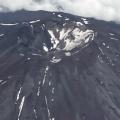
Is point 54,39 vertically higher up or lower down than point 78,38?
lower down

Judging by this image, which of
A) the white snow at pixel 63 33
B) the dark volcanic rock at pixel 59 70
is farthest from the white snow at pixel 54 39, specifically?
the white snow at pixel 63 33

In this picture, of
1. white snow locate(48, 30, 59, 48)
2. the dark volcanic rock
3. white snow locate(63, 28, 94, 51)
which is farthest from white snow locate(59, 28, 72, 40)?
white snow locate(63, 28, 94, 51)

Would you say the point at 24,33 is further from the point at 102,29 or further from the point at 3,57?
the point at 102,29

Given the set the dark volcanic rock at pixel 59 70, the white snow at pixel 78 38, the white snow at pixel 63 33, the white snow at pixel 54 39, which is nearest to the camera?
the dark volcanic rock at pixel 59 70

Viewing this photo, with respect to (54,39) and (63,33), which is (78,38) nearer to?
(63,33)

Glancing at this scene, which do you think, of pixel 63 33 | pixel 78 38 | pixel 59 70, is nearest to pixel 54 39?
pixel 63 33

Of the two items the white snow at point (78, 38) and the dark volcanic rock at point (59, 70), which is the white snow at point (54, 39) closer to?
the dark volcanic rock at point (59, 70)

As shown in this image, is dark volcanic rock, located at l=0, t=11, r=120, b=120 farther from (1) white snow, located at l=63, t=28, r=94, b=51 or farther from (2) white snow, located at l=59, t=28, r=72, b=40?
(2) white snow, located at l=59, t=28, r=72, b=40

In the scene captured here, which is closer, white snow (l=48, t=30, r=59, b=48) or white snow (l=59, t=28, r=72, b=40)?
white snow (l=48, t=30, r=59, b=48)
